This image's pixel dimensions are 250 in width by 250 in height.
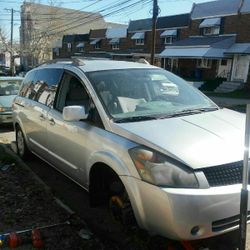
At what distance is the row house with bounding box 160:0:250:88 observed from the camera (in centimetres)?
2959

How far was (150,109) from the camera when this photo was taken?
13.7 ft

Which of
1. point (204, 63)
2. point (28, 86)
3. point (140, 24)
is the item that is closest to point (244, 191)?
point (28, 86)

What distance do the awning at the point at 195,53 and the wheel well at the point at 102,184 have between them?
27.5 metres

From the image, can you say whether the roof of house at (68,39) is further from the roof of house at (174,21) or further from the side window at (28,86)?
the side window at (28,86)

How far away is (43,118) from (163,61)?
34.9m

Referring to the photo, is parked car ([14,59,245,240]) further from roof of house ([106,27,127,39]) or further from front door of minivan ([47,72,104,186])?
roof of house ([106,27,127,39])

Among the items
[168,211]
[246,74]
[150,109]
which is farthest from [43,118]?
[246,74]

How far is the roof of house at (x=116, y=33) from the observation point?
46.3m

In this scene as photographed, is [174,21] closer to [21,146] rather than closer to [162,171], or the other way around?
[21,146]

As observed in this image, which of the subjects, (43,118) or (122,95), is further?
(43,118)

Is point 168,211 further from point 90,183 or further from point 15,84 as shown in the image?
point 15,84

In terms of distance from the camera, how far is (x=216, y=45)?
101ft

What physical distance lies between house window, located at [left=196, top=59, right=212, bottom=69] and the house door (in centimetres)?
338

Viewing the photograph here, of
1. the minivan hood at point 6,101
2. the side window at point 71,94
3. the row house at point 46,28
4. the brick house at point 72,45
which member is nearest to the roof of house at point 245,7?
the row house at point 46,28
